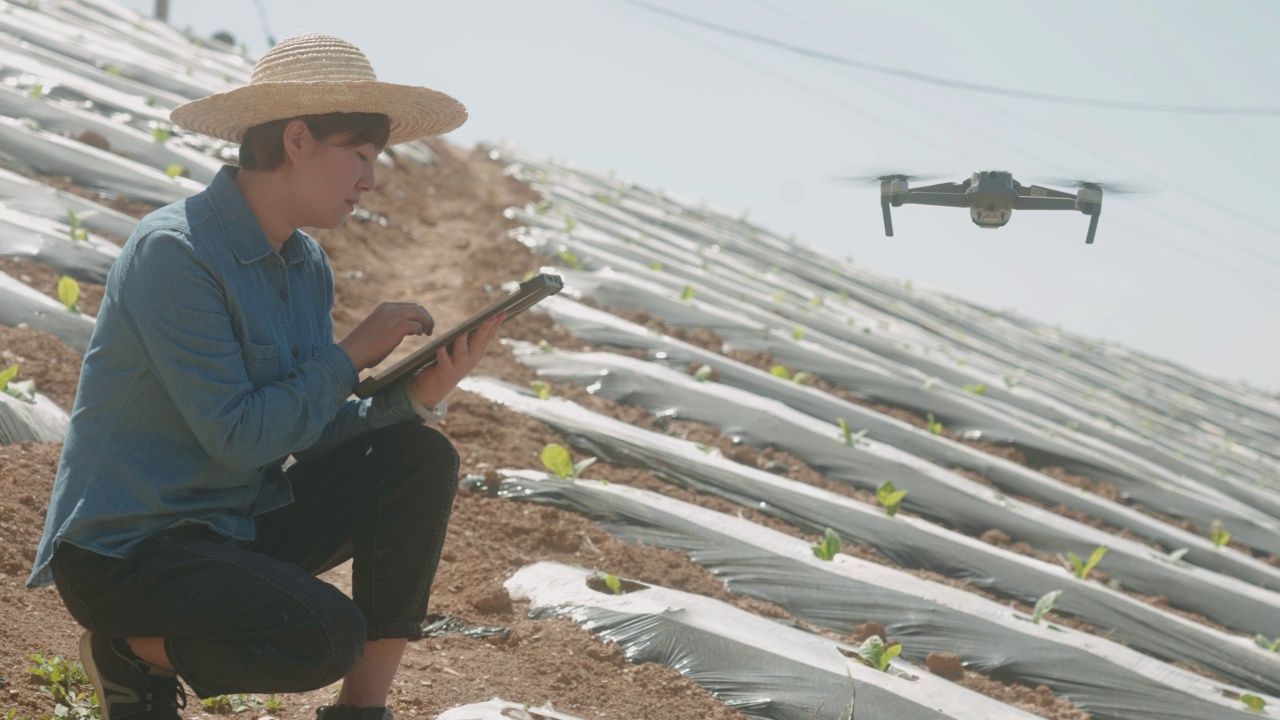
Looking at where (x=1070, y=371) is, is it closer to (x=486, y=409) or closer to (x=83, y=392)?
(x=486, y=409)

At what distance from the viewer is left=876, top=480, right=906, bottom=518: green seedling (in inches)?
151

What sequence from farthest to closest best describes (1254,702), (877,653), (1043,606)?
(1043,606), (1254,702), (877,653)

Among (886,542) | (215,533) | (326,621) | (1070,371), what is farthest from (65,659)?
(1070,371)

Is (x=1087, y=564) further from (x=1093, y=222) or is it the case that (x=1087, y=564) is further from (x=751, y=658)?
(x=1093, y=222)

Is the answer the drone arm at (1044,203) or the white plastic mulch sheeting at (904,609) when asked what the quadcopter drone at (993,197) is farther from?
the white plastic mulch sheeting at (904,609)

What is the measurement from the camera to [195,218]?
1858 millimetres

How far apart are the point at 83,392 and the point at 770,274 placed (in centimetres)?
717

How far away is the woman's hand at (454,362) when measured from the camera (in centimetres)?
202

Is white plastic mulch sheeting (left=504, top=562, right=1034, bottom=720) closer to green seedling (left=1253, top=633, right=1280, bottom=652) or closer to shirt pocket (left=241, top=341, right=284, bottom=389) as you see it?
shirt pocket (left=241, top=341, right=284, bottom=389)

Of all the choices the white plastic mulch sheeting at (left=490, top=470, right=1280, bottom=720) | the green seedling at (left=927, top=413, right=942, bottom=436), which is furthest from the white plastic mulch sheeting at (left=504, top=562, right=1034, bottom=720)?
the green seedling at (left=927, top=413, right=942, bottom=436)

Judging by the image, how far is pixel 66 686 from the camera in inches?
82.7

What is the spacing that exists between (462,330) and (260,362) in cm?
34

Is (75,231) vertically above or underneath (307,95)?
underneath

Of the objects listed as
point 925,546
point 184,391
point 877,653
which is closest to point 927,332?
point 925,546
